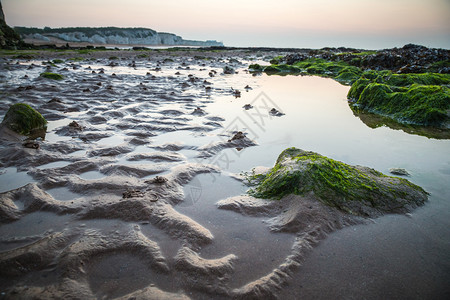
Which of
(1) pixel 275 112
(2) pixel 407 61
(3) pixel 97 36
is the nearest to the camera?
(1) pixel 275 112

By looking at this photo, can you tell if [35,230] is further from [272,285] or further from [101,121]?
[101,121]

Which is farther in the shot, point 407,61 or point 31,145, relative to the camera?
point 407,61

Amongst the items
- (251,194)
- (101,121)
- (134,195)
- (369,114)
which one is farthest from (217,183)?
(369,114)

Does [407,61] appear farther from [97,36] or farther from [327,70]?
[97,36]

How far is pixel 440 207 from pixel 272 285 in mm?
2564

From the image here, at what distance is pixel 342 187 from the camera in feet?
10.3

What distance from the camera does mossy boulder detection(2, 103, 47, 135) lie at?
500 centimetres

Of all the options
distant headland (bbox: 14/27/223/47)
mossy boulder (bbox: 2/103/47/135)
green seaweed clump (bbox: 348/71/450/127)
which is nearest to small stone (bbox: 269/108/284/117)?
green seaweed clump (bbox: 348/71/450/127)

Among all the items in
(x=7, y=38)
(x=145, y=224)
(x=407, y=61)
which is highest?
(x=407, y=61)

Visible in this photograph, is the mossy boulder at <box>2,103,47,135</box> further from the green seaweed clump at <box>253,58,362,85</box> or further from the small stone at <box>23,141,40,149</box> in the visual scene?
the green seaweed clump at <box>253,58,362,85</box>

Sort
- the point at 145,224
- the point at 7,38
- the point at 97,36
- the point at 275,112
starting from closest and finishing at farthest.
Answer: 1. the point at 145,224
2. the point at 275,112
3. the point at 7,38
4. the point at 97,36

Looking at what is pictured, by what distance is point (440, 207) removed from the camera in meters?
3.08

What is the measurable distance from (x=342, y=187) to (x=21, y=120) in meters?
6.10

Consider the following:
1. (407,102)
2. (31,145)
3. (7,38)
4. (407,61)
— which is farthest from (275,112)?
(7,38)
